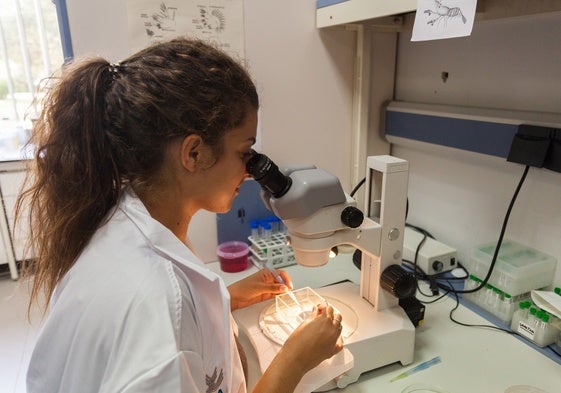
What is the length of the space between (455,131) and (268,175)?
0.78 metres

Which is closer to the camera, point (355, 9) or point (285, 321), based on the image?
point (285, 321)

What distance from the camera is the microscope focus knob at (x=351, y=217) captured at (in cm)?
90

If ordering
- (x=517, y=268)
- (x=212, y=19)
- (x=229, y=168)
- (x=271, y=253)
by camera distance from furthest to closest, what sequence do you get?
(x=271, y=253), (x=212, y=19), (x=517, y=268), (x=229, y=168)

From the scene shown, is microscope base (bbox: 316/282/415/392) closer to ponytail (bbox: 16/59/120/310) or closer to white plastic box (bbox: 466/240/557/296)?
white plastic box (bbox: 466/240/557/296)

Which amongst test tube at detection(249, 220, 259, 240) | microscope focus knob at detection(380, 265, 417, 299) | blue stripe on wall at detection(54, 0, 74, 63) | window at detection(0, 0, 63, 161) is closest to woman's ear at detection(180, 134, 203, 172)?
microscope focus knob at detection(380, 265, 417, 299)

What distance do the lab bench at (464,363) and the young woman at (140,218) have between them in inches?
8.1

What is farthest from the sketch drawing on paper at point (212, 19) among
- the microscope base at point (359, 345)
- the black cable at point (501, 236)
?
the black cable at point (501, 236)

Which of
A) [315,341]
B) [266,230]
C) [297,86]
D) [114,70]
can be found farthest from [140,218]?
[297,86]

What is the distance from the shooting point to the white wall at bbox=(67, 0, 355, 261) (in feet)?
4.64

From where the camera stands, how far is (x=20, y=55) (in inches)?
85.0

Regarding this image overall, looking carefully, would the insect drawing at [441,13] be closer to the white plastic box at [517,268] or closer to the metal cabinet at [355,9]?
the metal cabinet at [355,9]

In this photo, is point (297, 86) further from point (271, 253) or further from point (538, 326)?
point (538, 326)

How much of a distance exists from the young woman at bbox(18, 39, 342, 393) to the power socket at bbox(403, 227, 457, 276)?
66cm

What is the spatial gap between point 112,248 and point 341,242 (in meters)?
0.54
